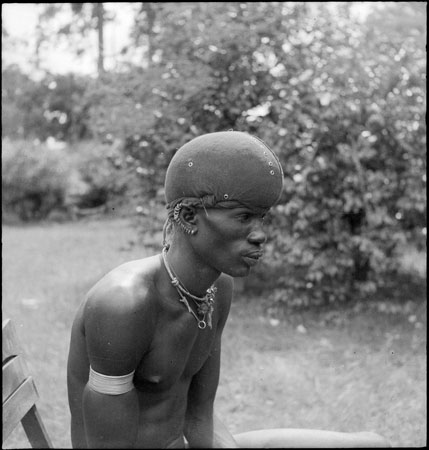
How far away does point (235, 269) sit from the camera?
170 centimetres

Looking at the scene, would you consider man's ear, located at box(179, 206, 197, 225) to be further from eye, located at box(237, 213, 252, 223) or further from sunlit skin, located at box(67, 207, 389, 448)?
eye, located at box(237, 213, 252, 223)

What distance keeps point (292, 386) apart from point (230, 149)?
11.6 feet

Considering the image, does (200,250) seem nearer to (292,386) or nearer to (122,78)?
(292,386)

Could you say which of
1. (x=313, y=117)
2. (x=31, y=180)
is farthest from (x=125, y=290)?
(x=31, y=180)

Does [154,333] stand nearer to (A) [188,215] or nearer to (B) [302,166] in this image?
(A) [188,215]

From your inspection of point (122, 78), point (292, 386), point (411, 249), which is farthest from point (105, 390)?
point (122, 78)

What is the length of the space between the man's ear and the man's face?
0.02 meters

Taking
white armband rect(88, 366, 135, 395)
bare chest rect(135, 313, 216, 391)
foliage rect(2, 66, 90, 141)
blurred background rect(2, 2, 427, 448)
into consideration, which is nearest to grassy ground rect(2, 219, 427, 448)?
blurred background rect(2, 2, 427, 448)

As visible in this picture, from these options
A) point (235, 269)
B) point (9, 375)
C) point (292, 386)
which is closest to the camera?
point (235, 269)

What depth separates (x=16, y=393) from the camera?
228 centimetres

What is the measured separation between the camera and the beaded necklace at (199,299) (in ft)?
5.79

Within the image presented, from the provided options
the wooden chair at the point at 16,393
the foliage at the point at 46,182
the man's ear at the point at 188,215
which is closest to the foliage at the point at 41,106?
the foliage at the point at 46,182

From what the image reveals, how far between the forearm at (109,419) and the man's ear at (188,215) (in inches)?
19.8

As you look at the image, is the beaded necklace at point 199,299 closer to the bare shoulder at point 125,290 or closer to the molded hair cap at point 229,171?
the bare shoulder at point 125,290
